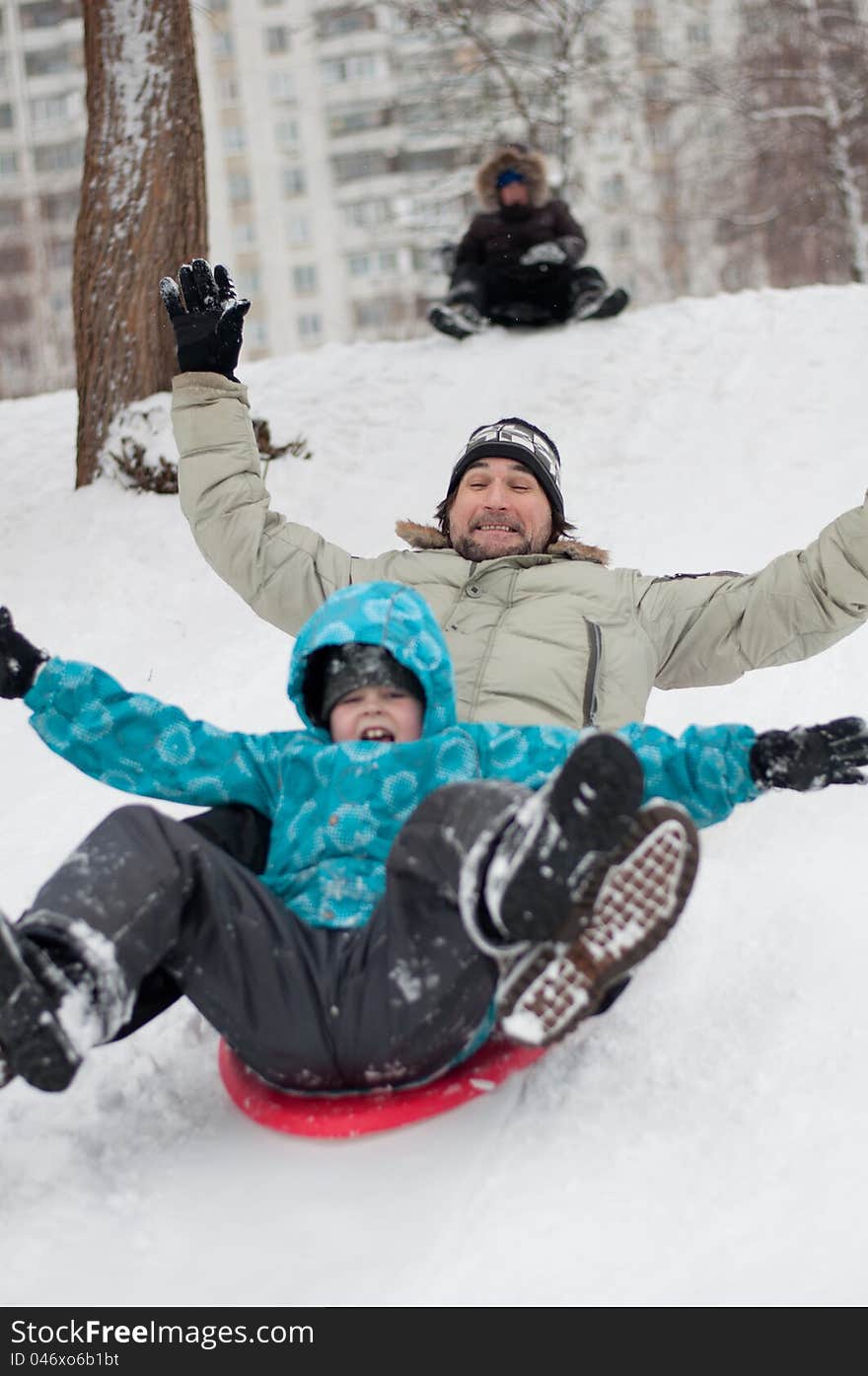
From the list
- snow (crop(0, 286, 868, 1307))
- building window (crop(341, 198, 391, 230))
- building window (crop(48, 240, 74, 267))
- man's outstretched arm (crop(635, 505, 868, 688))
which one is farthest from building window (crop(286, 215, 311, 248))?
man's outstretched arm (crop(635, 505, 868, 688))

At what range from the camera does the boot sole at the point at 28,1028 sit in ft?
5.53

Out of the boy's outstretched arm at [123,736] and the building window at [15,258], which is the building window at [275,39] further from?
the boy's outstretched arm at [123,736]

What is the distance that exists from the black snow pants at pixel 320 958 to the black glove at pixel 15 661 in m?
0.42

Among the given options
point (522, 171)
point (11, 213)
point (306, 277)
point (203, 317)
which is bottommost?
point (203, 317)

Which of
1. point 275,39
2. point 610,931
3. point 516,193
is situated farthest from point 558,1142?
point 275,39

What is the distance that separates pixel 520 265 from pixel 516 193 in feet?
1.71

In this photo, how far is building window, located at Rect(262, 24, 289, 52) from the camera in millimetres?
38062

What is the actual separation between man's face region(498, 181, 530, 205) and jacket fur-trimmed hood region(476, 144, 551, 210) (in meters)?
0.04

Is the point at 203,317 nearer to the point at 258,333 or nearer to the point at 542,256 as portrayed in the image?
the point at 542,256

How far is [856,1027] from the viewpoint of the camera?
84.6 inches

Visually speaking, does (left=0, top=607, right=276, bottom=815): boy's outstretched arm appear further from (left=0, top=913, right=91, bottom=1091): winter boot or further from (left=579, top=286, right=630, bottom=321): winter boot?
(left=579, top=286, right=630, bottom=321): winter boot

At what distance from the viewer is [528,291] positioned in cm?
761

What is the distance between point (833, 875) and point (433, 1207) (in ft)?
4.19

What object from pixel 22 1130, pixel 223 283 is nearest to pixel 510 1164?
pixel 22 1130
